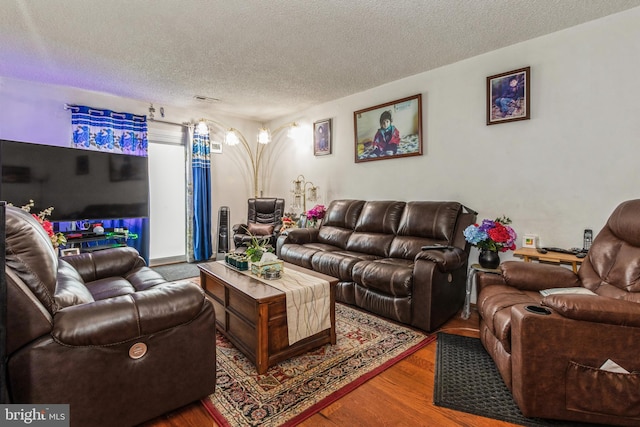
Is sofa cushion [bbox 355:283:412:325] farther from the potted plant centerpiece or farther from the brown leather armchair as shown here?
the brown leather armchair

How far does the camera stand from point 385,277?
2.60 metres

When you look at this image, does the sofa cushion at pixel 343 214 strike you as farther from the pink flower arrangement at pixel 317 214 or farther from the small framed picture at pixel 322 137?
the small framed picture at pixel 322 137

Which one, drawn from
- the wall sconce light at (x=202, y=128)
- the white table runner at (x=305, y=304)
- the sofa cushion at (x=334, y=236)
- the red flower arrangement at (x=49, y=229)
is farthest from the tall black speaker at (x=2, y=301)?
the wall sconce light at (x=202, y=128)

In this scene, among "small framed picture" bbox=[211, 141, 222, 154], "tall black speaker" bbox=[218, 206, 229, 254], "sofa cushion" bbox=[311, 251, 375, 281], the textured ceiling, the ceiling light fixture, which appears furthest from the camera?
"small framed picture" bbox=[211, 141, 222, 154]

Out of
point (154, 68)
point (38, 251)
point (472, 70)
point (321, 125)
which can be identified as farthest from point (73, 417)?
point (321, 125)

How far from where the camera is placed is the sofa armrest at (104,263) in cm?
233

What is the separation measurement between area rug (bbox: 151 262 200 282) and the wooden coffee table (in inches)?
82.4

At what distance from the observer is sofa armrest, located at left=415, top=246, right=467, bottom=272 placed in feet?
7.99

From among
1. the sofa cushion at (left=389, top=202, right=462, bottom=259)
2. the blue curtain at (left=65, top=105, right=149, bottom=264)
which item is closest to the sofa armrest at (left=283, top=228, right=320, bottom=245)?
the sofa cushion at (left=389, top=202, right=462, bottom=259)

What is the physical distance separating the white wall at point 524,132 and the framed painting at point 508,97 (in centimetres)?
7

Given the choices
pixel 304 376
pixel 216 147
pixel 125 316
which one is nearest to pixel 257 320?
pixel 304 376

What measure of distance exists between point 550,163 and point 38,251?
3.52 metres

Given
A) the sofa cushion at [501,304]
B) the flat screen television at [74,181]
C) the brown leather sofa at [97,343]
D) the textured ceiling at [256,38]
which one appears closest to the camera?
the brown leather sofa at [97,343]

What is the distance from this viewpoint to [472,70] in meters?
3.13
